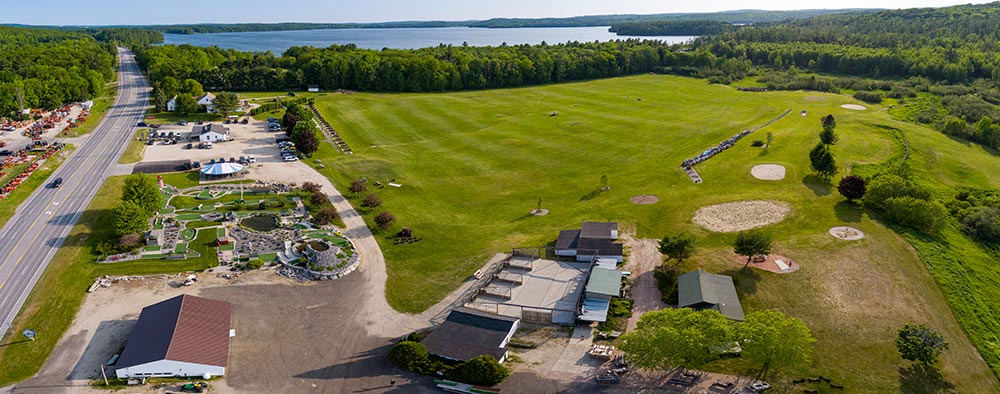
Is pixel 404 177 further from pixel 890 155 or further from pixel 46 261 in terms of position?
pixel 890 155

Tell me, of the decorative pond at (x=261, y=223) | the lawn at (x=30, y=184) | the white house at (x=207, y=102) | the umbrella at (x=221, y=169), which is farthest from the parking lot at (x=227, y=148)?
the decorative pond at (x=261, y=223)

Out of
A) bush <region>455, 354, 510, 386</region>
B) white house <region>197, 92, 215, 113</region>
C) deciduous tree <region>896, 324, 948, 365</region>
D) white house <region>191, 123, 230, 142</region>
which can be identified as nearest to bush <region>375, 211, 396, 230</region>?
bush <region>455, 354, 510, 386</region>

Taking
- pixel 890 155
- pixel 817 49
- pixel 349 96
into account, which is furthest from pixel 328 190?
pixel 817 49

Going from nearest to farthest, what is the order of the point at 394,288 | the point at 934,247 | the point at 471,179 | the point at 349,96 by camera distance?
the point at 394,288 < the point at 934,247 < the point at 471,179 < the point at 349,96

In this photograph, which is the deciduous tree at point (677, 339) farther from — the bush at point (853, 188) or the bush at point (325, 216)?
the bush at point (325, 216)

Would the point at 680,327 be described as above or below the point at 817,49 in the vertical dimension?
below
